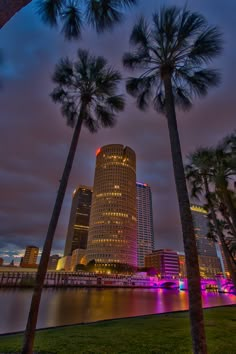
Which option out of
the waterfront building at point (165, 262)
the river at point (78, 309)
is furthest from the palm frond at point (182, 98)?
the waterfront building at point (165, 262)

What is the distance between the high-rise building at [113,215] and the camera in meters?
134

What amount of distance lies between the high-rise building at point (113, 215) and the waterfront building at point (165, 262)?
137 feet

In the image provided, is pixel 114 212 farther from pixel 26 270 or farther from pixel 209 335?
pixel 209 335

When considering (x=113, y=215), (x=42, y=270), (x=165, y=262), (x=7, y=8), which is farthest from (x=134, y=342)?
(x=165, y=262)

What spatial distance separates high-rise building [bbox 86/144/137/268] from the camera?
441 ft

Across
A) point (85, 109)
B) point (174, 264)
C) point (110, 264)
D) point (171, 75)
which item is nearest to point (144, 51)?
point (171, 75)

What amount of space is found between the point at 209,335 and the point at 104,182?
142m

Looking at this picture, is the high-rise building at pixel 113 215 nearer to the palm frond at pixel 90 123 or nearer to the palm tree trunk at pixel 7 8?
the palm frond at pixel 90 123

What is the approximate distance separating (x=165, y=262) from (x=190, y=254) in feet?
609

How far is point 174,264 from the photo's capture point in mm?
180125

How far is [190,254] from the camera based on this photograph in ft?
16.1

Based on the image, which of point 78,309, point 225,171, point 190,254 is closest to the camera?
point 190,254

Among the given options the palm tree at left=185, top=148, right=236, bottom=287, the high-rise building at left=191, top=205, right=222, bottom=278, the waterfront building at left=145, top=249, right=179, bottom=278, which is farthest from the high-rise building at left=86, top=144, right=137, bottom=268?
the palm tree at left=185, top=148, right=236, bottom=287

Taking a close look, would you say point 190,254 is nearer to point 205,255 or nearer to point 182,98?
point 182,98
